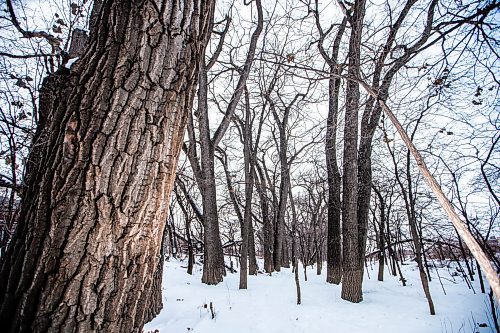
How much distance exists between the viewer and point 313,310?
201 inches

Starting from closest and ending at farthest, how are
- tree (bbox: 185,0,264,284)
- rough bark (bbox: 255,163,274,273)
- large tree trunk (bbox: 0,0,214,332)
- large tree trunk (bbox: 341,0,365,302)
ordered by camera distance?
large tree trunk (bbox: 0,0,214,332), large tree trunk (bbox: 341,0,365,302), tree (bbox: 185,0,264,284), rough bark (bbox: 255,163,274,273)

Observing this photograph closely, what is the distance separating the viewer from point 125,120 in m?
1.04

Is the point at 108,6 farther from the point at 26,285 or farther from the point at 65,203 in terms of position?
the point at 26,285

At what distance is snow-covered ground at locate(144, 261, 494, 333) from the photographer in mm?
4227

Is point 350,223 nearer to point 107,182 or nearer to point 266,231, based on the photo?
point 107,182

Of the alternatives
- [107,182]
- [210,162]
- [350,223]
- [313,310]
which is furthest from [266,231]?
[107,182]

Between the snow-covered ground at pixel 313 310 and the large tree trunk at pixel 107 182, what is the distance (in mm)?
3397

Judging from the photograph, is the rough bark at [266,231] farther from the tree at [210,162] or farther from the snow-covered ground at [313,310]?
the snow-covered ground at [313,310]

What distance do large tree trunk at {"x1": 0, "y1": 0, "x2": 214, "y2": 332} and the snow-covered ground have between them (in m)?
3.40

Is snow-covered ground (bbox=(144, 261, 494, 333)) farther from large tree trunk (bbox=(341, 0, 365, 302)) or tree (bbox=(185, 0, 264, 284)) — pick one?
tree (bbox=(185, 0, 264, 284))

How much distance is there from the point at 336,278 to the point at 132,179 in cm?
781

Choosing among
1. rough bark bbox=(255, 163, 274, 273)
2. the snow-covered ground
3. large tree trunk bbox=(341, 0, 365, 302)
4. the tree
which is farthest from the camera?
rough bark bbox=(255, 163, 274, 273)

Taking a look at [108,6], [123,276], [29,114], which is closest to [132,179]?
[123,276]

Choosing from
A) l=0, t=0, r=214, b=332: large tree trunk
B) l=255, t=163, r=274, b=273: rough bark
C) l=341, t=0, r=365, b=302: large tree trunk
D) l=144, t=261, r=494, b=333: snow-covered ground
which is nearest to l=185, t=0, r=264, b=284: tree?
l=144, t=261, r=494, b=333: snow-covered ground
